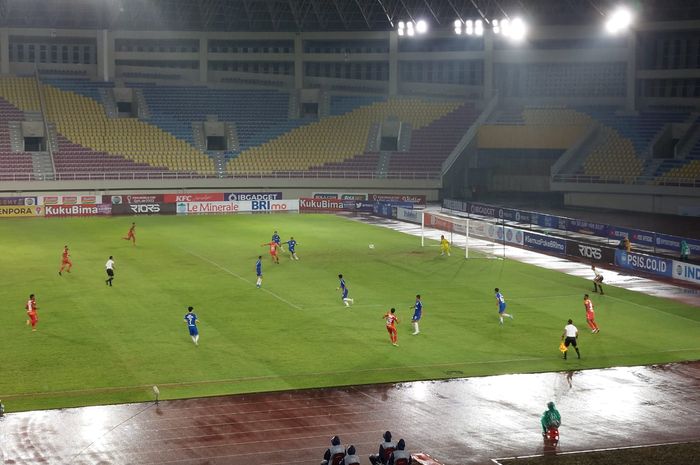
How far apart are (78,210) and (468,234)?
105ft

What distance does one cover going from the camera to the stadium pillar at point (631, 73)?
269 feet

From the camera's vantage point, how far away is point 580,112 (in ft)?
282

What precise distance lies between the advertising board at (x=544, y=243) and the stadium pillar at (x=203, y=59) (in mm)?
46154

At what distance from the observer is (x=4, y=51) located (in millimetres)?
90000

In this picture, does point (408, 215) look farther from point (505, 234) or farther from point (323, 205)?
point (505, 234)

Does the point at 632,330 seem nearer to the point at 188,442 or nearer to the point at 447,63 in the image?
the point at 188,442

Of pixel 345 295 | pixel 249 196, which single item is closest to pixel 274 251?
pixel 345 295

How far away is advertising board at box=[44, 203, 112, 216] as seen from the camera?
74.5 metres

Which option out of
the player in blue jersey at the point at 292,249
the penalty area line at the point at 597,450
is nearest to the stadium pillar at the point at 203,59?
the player in blue jersey at the point at 292,249

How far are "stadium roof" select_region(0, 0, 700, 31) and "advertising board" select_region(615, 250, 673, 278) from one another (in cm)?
3828

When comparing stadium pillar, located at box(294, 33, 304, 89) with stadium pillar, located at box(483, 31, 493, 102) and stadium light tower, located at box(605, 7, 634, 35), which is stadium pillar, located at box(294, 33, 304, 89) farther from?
stadium light tower, located at box(605, 7, 634, 35)

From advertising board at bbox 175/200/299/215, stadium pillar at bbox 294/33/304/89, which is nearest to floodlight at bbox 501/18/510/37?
advertising board at bbox 175/200/299/215

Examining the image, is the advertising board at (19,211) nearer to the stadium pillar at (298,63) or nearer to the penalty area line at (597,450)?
the stadium pillar at (298,63)

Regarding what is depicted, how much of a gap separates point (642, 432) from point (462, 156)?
63.6 meters
